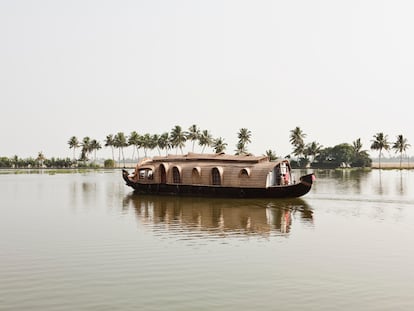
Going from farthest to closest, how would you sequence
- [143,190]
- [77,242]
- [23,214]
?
[143,190] → [23,214] → [77,242]

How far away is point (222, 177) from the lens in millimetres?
32875

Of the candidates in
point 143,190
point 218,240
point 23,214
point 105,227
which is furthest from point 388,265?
point 143,190

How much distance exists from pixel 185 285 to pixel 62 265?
13.7 ft

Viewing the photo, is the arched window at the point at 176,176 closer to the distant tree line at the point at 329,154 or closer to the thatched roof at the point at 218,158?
the thatched roof at the point at 218,158

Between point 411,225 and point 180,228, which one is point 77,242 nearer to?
point 180,228

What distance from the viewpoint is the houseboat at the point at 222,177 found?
31.6m

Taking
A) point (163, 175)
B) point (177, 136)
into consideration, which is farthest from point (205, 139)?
point (163, 175)

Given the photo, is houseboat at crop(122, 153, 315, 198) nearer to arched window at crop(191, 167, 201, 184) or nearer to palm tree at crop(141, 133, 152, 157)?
arched window at crop(191, 167, 201, 184)

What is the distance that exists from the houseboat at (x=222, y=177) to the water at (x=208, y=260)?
266 inches

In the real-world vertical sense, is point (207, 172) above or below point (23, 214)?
above

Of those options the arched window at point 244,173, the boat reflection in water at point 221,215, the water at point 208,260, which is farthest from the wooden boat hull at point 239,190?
the water at point 208,260

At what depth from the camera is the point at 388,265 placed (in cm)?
1258

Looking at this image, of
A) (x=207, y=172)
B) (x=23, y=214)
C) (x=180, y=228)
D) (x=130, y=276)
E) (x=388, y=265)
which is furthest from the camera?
(x=207, y=172)

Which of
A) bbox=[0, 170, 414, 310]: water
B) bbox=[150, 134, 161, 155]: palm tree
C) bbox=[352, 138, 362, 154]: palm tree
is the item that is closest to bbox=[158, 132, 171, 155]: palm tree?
bbox=[150, 134, 161, 155]: palm tree
